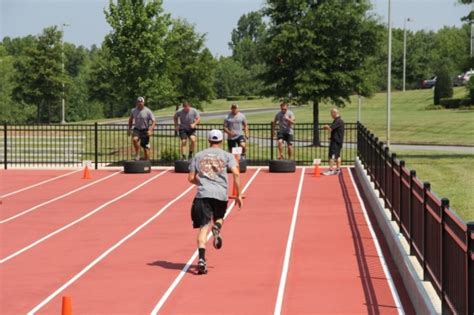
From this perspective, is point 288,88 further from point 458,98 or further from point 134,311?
point 458,98

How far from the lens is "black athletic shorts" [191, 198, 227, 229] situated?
11.8 meters

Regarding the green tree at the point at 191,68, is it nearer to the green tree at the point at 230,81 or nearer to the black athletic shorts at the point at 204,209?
the black athletic shorts at the point at 204,209

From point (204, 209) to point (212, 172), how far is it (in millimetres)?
497

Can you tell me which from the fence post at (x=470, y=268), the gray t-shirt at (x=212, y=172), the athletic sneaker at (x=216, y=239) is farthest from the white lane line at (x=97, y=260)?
the fence post at (x=470, y=268)

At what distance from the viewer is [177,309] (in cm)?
984

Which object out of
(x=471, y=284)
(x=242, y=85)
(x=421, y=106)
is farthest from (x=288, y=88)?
(x=242, y=85)

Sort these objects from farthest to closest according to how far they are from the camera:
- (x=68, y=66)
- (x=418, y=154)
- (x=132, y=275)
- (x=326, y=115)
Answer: (x=68, y=66), (x=326, y=115), (x=418, y=154), (x=132, y=275)

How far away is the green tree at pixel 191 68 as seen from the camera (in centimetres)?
5353

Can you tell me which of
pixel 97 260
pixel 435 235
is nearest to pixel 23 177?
pixel 97 260

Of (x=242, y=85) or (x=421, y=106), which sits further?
(x=242, y=85)

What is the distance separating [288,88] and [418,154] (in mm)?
6148

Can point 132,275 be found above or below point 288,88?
below

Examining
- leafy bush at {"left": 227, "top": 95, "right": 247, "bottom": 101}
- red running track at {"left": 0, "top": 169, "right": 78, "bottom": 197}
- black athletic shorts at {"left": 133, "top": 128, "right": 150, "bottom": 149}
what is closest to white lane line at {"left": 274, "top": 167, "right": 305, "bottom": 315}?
black athletic shorts at {"left": 133, "top": 128, "right": 150, "bottom": 149}

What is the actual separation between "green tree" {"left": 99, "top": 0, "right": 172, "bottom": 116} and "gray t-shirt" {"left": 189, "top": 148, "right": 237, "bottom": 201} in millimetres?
27238
